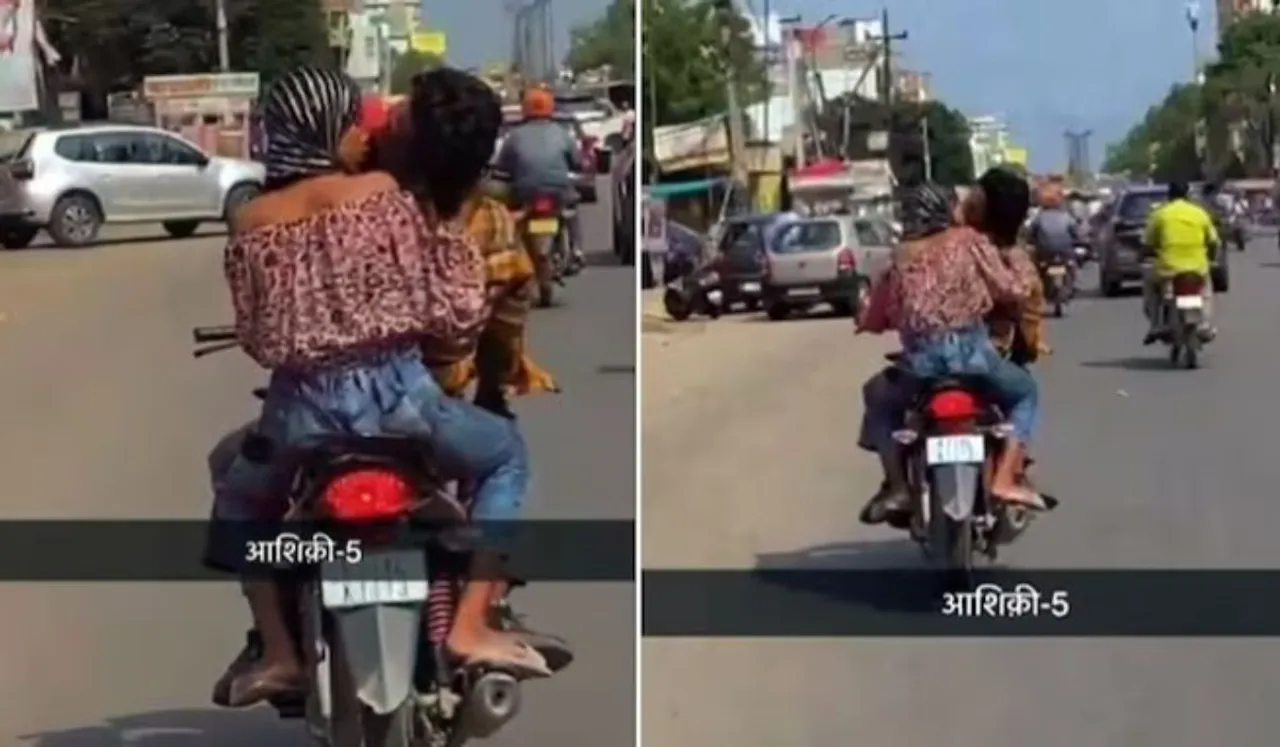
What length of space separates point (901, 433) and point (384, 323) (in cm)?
90

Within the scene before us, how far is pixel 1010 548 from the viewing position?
205 inches

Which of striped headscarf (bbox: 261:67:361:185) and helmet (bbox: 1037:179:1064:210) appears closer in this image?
striped headscarf (bbox: 261:67:361:185)

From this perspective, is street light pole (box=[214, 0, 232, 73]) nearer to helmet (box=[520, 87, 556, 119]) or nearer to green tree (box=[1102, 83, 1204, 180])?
helmet (box=[520, 87, 556, 119])

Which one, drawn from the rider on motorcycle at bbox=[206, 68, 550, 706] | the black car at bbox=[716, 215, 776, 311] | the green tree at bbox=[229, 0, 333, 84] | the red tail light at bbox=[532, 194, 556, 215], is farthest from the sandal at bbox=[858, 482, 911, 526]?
the green tree at bbox=[229, 0, 333, 84]

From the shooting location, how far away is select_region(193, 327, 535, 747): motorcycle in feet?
16.6

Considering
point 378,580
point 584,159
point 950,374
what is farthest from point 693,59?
point 378,580

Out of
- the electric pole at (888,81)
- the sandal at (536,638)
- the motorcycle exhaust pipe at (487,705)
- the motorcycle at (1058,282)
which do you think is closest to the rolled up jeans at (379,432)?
the sandal at (536,638)

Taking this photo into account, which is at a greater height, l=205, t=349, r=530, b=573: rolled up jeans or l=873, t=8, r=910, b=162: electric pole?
l=873, t=8, r=910, b=162: electric pole

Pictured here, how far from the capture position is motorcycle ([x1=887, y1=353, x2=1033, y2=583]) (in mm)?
5156

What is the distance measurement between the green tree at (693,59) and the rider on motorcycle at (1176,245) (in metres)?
0.72

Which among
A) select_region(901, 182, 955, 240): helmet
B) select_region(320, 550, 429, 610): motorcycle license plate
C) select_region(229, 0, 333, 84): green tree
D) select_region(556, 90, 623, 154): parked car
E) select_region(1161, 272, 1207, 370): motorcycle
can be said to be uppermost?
select_region(229, 0, 333, 84): green tree

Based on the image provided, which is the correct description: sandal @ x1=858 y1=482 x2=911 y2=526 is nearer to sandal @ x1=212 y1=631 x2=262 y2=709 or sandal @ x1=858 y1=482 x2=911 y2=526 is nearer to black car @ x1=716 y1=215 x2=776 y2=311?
black car @ x1=716 y1=215 x2=776 y2=311

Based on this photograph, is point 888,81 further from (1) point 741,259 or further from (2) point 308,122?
(2) point 308,122

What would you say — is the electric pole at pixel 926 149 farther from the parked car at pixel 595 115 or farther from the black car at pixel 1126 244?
the parked car at pixel 595 115
